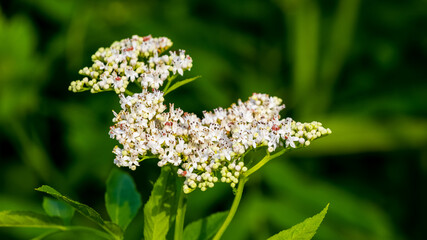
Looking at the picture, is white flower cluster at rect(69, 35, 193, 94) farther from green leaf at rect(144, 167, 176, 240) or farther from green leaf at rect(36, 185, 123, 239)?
green leaf at rect(36, 185, 123, 239)

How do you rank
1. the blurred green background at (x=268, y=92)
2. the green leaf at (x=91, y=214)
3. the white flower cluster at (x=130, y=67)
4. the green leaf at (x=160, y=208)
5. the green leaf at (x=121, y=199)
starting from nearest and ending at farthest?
the green leaf at (x=91, y=214) → the green leaf at (x=160, y=208) → the white flower cluster at (x=130, y=67) → the green leaf at (x=121, y=199) → the blurred green background at (x=268, y=92)

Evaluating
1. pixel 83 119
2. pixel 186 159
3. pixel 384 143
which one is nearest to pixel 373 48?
pixel 384 143

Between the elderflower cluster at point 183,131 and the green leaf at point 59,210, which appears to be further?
the green leaf at point 59,210

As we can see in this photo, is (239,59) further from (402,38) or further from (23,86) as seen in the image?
(23,86)

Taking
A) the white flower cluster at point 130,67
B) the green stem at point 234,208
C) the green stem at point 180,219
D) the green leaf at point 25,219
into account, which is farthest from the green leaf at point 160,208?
the green leaf at point 25,219

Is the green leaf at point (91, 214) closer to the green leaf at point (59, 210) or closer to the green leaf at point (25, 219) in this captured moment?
the green leaf at point (25, 219)

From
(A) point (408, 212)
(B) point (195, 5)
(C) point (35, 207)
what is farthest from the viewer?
(B) point (195, 5)
